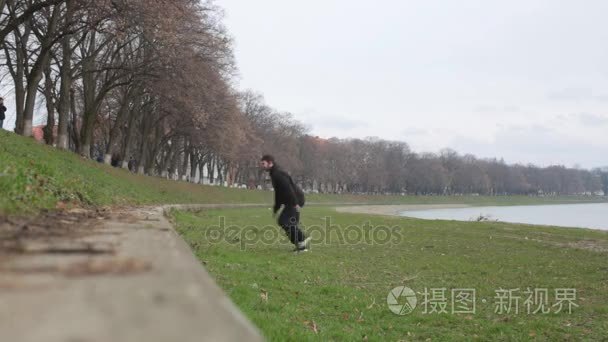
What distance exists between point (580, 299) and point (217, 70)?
88.1 feet

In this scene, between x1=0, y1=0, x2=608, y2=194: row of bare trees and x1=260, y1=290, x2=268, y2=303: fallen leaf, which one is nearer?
x1=260, y1=290, x2=268, y2=303: fallen leaf

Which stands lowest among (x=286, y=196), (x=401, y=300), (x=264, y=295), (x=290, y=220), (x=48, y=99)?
(x=401, y=300)

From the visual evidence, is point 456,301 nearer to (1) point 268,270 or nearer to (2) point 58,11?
(1) point 268,270

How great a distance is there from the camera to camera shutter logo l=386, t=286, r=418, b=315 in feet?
23.7

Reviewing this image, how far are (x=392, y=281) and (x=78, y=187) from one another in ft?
23.9

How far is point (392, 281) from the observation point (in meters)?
9.52

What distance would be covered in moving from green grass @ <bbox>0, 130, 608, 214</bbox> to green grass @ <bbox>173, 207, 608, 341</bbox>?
2.68m

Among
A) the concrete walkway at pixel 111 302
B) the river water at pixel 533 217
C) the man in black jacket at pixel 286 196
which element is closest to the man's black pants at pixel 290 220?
the man in black jacket at pixel 286 196

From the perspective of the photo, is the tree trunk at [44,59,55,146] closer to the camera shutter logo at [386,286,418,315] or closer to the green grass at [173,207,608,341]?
the green grass at [173,207,608,341]

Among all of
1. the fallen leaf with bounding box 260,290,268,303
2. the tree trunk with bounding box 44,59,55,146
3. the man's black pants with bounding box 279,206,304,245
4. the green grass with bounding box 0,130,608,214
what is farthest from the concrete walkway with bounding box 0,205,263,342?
the tree trunk with bounding box 44,59,55,146

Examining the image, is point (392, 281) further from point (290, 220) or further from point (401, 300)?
point (290, 220)

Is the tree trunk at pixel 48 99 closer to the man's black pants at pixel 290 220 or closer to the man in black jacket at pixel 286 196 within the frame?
the man in black jacket at pixel 286 196

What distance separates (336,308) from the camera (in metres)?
7.09

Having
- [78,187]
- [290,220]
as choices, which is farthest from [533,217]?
[78,187]
